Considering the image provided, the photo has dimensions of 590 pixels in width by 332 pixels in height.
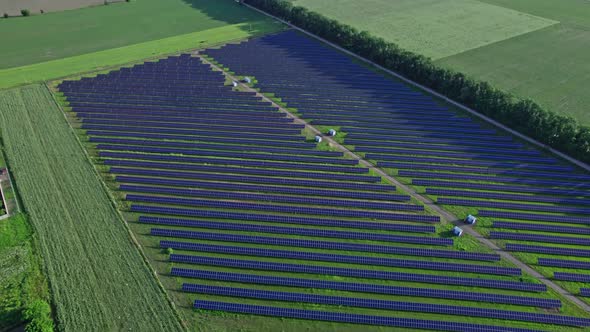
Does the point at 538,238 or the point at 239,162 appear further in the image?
the point at 239,162

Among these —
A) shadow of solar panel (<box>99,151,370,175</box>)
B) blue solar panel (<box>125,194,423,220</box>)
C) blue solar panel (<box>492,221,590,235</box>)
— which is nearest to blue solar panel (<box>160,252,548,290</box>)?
blue solar panel (<box>492,221,590,235</box>)

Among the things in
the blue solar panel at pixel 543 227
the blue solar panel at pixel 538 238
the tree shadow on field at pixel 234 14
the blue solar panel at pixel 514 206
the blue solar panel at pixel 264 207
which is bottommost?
the blue solar panel at pixel 264 207

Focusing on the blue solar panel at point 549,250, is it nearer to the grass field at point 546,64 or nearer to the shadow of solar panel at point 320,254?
the shadow of solar panel at point 320,254

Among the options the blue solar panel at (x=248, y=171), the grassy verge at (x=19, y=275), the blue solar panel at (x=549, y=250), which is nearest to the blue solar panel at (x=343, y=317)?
the blue solar panel at (x=549, y=250)

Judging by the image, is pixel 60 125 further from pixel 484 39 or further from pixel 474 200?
pixel 484 39

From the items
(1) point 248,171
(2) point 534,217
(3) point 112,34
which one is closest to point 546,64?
(2) point 534,217

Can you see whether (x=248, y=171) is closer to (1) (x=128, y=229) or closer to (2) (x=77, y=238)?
(1) (x=128, y=229)
